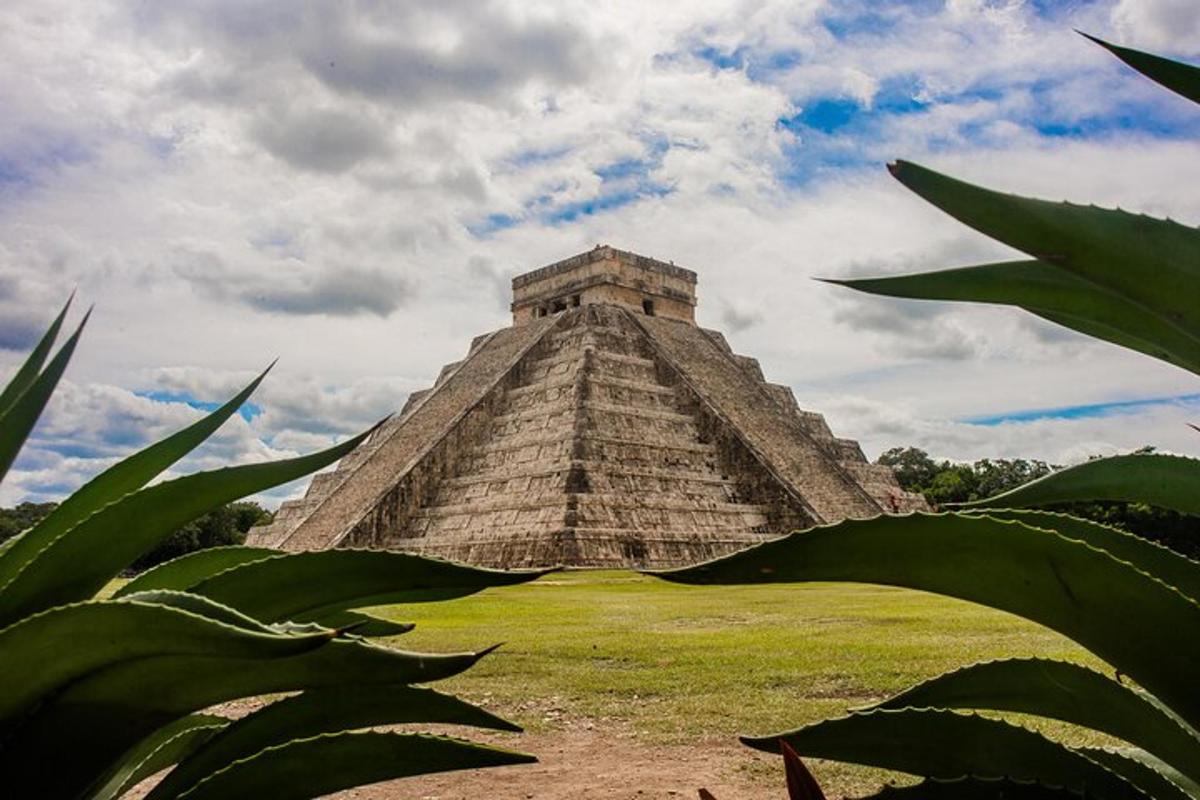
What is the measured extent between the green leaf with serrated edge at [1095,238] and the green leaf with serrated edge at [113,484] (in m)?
0.90

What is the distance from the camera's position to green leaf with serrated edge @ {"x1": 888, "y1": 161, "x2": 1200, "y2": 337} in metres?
0.96

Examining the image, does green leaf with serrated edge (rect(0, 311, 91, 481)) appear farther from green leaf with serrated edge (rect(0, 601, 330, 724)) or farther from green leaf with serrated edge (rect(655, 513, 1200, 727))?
green leaf with serrated edge (rect(655, 513, 1200, 727))

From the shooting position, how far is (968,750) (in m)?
1.17

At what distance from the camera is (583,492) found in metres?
24.8

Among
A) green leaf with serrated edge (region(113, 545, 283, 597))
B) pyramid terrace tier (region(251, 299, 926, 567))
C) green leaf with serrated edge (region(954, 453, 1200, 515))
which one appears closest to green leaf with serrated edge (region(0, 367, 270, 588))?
green leaf with serrated edge (region(113, 545, 283, 597))

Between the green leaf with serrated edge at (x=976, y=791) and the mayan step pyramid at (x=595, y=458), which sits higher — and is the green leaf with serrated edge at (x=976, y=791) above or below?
below

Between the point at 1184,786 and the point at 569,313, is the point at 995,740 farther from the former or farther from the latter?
the point at 569,313

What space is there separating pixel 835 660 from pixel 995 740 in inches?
294

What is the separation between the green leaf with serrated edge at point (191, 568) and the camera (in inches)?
55.3

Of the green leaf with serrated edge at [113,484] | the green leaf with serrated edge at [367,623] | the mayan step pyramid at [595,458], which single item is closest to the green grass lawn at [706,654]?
the green leaf with serrated edge at [367,623]

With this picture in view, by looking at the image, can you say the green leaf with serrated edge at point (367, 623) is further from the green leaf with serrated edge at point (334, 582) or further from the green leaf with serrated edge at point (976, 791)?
the green leaf with serrated edge at point (976, 791)

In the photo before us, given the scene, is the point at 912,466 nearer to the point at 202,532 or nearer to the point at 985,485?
the point at 985,485

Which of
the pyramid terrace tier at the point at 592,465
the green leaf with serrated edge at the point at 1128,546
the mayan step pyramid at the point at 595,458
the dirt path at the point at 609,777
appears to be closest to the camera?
the green leaf with serrated edge at the point at 1128,546

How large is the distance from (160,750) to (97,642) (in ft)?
1.91
